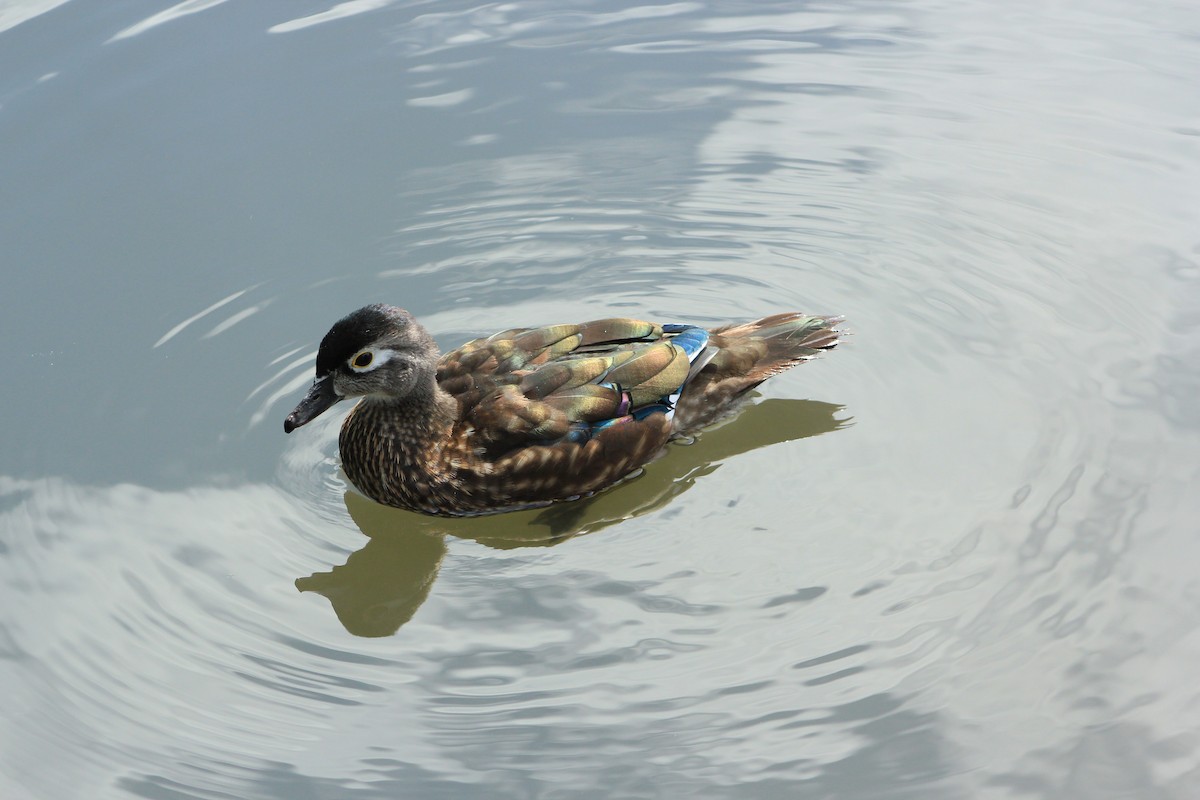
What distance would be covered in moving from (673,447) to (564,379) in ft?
2.75

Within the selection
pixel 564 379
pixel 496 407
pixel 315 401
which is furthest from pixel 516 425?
pixel 315 401

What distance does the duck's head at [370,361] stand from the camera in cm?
649

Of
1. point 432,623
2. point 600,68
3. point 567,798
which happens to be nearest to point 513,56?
point 600,68

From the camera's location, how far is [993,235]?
27.9 ft

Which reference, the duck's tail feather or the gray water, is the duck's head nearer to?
the gray water

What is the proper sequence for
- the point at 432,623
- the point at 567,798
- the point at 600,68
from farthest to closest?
the point at 600,68, the point at 432,623, the point at 567,798

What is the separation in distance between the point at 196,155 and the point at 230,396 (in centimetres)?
284

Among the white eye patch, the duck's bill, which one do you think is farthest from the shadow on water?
the white eye patch

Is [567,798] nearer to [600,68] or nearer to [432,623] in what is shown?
[432,623]

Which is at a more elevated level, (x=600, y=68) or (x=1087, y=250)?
(x=600, y=68)

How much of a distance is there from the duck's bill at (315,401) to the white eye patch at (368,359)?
157mm

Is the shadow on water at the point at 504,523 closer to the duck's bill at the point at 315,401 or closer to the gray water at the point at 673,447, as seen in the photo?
the gray water at the point at 673,447

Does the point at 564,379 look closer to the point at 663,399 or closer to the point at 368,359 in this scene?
the point at 663,399

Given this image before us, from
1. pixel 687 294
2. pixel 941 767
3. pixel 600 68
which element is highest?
pixel 600 68
